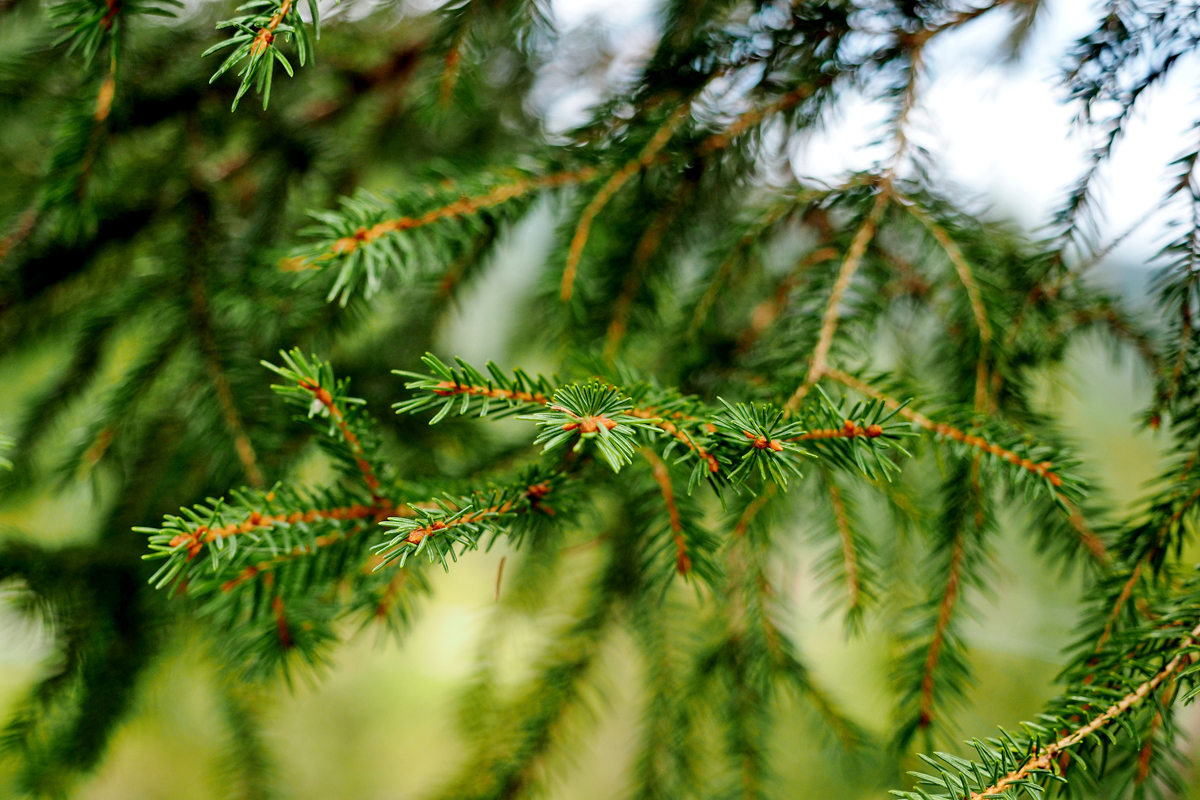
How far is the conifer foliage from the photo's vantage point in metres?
0.32

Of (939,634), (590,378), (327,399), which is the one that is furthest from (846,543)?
(327,399)

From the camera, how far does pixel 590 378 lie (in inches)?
12.5

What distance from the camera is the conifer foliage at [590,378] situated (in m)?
0.32

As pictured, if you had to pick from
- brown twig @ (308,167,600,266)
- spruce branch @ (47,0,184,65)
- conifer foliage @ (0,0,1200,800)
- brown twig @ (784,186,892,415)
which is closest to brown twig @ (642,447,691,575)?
conifer foliage @ (0,0,1200,800)

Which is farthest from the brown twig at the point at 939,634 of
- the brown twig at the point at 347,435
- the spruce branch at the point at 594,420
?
the brown twig at the point at 347,435

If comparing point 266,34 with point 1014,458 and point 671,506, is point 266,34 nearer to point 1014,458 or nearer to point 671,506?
point 671,506

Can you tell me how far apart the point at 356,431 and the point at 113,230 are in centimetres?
43

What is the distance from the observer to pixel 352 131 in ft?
2.34

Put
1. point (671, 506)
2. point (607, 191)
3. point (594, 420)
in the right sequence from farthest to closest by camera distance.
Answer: point (607, 191), point (671, 506), point (594, 420)

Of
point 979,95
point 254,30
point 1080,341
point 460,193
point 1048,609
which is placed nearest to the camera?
point 254,30

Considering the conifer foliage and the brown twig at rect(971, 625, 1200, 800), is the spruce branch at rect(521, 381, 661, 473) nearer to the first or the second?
the conifer foliage

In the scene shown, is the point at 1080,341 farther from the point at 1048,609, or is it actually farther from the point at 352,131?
the point at 1048,609

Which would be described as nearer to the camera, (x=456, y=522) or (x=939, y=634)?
(x=456, y=522)

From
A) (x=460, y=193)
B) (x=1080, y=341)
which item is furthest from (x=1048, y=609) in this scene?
(x=460, y=193)
